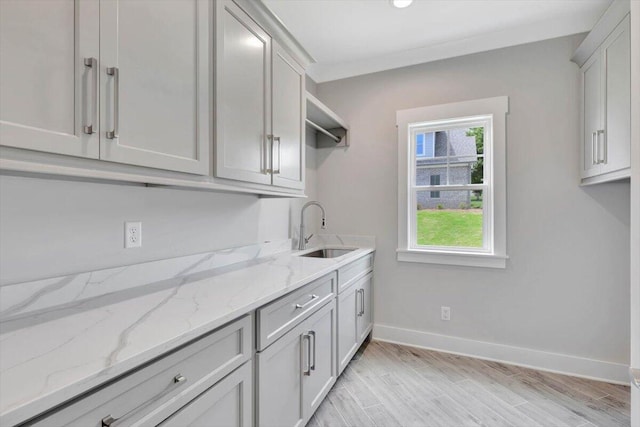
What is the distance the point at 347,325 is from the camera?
235 centimetres

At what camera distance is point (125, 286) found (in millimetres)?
→ 1320

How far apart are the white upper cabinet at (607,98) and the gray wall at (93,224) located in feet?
7.93

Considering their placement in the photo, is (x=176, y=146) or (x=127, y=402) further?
(x=176, y=146)

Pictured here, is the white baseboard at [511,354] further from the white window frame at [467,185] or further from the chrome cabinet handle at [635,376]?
the chrome cabinet handle at [635,376]

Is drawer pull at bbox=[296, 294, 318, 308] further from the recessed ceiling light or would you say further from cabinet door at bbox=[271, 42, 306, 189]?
the recessed ceiling light

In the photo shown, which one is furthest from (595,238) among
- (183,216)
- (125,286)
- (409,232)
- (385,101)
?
(125,286)

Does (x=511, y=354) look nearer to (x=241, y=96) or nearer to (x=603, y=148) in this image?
(x=603, y=148)

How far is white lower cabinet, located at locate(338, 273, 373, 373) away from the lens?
221 centimetres

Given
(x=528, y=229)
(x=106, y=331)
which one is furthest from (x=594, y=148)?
(x=106, y=331)

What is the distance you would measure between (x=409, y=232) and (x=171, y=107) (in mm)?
2339

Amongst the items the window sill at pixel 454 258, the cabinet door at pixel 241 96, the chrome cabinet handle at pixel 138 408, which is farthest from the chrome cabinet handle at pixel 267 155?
the window sill at pixel 454 258

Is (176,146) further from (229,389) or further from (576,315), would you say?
(576,315)

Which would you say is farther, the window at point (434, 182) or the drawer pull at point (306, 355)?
the window at point (434, 182)

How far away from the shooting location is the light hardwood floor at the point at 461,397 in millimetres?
1909
